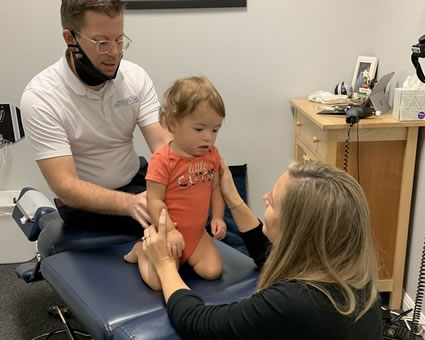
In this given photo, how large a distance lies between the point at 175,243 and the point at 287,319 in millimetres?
572

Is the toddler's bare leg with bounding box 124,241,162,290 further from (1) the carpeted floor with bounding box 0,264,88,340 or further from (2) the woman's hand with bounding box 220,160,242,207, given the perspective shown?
(1) the carpeted floor with bounding box 0,264,88,340

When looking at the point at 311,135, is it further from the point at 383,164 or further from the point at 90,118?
the point at 90,118

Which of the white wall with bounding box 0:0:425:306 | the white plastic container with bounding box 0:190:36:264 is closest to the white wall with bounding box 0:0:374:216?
the white wall with bounding box 0:0:425:306

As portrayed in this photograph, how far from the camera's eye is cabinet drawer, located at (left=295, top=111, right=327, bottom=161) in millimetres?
2156

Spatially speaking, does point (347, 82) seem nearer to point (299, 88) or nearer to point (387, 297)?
point (299, 88)

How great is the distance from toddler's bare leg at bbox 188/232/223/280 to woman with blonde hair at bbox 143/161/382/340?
0.42 m

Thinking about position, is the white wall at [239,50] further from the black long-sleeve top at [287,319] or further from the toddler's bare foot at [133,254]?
the black long-sleeve top at [287,319]

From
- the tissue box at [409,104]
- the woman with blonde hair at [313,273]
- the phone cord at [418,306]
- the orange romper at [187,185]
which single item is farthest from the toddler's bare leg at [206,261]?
the tissue box at [409,104]

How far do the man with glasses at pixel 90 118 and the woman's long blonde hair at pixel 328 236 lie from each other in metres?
0.67

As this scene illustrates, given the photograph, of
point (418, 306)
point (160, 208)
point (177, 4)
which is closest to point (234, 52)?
point (177, 4)

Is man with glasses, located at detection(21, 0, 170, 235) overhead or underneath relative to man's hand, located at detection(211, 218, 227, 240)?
overhead

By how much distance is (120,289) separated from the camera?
1483mm

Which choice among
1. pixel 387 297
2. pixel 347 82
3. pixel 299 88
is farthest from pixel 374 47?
pixel 387 297

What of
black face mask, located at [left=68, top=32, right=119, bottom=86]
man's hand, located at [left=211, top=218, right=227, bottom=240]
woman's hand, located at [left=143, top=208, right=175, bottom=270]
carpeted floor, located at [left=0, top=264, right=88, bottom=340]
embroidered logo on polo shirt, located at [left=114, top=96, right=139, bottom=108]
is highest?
black face mask, located at [left=68, top=32, right=119, bottom=86]
